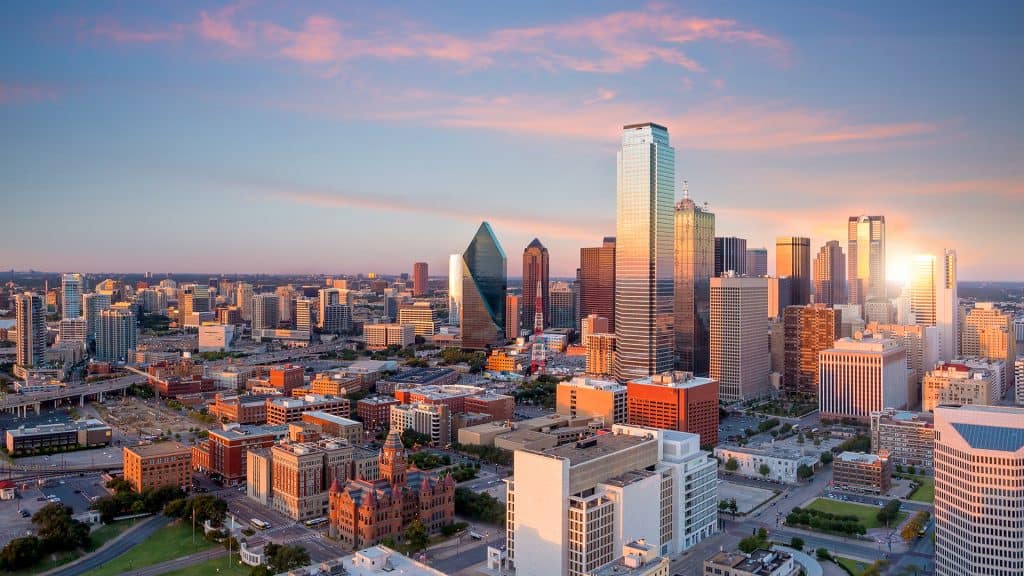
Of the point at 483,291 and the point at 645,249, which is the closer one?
the point at 645,249

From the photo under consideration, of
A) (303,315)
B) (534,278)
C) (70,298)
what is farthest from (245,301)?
(534,278)

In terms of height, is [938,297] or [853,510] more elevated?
[938,297]

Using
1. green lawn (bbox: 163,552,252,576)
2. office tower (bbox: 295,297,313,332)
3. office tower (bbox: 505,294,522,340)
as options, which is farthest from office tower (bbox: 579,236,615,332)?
green lawn (bbox: 163,552,252,576)

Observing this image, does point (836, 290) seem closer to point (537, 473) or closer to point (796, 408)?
point (796, 408)

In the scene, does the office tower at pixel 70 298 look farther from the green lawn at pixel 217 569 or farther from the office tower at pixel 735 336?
the green lawn at pixel 217 569

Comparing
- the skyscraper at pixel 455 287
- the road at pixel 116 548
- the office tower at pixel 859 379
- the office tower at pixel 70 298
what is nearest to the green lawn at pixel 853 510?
the office tower at pixel 859 379

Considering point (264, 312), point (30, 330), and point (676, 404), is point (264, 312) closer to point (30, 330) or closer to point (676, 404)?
point (30, 330)

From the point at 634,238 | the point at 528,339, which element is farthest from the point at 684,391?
the point at 528,339
